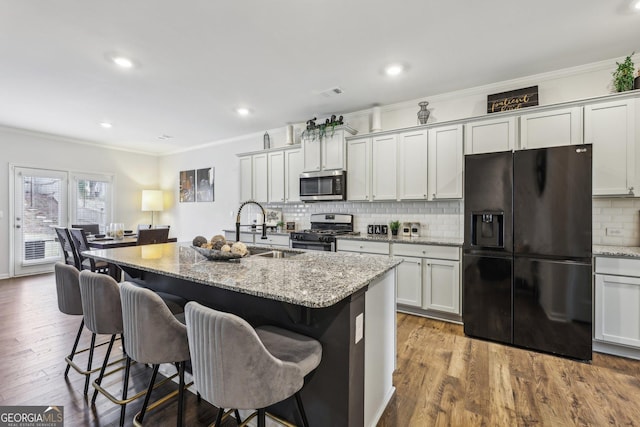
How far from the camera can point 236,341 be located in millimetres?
1063

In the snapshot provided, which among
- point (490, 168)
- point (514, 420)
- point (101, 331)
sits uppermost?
point (490, 168)

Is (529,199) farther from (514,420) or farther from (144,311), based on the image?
(144,311)

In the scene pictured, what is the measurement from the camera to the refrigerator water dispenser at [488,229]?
8.94 ft

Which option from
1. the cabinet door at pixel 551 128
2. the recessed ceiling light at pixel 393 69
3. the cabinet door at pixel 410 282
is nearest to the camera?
the cabinet door at pixel 551 128

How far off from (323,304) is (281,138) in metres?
4.53

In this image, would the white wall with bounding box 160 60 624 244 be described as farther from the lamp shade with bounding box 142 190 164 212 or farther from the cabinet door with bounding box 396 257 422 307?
the cabinet door with bounding box 396 257 422 307

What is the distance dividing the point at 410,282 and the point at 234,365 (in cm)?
270

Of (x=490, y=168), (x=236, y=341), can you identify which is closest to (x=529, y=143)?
(x=490, y=168)

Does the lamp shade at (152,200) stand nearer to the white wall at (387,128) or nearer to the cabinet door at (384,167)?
the white wall at (387,128)

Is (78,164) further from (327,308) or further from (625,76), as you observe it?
(625,76)

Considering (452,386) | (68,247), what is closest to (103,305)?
(452,386)

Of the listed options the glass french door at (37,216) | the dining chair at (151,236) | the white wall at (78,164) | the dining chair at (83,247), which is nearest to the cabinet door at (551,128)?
the dining chair at (151,236)

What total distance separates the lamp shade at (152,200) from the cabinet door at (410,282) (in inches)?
236

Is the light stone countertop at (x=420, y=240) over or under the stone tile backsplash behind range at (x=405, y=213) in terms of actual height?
under
